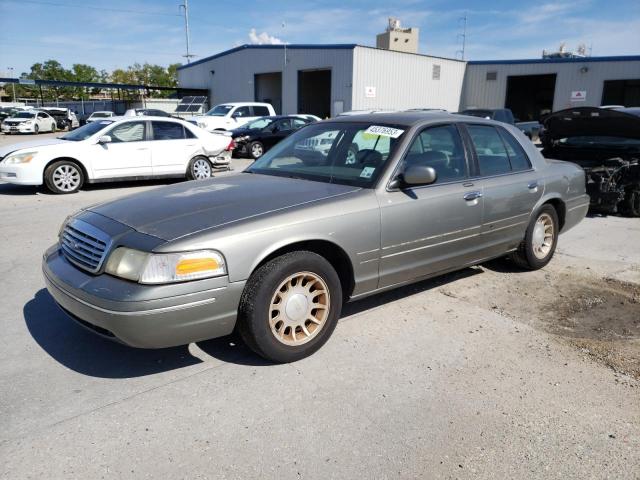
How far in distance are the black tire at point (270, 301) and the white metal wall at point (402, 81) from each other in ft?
83.5

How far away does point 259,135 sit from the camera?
17.2 meters

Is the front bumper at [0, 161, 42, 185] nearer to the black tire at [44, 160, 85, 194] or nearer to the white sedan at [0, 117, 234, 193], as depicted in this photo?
the white sedan at [0, 117, 234, 193]

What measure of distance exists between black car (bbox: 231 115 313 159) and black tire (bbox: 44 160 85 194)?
7377mm

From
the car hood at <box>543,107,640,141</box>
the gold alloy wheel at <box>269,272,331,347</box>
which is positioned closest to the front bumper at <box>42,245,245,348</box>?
the gold alloy wheel at <box>269,272,331,347</box>

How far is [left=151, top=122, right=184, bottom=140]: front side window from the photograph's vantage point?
Result: 10969mm

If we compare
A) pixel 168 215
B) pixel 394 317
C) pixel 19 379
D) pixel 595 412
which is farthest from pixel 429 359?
pixel 19 379

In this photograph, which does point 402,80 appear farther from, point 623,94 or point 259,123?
point 623,94

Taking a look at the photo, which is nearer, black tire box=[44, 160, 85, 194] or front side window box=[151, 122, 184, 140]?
black tire box=[44, 160, 85, 194]

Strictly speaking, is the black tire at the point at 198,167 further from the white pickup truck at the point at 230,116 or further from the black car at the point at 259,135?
the white pickup truck at the point at 230,116

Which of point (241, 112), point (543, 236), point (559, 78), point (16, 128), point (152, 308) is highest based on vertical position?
point (559, 78)

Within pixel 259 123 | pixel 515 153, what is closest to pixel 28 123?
pixel 259 123

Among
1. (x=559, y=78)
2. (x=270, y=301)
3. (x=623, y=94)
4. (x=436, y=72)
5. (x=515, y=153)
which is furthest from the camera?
(x=623, y=94)

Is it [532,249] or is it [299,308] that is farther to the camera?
[532,249]

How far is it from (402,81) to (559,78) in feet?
31.4
